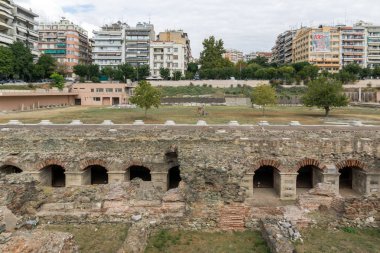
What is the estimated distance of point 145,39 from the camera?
9750 centimetres

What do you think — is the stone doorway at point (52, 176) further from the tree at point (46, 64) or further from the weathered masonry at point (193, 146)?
the tree at point (46, 64)

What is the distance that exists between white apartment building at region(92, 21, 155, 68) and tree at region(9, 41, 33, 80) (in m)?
31.9

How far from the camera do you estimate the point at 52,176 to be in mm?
20406

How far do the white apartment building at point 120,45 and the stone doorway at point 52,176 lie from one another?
260ft

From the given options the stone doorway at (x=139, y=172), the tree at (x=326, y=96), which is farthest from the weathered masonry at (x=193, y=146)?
the tree at (x=326, y=96)

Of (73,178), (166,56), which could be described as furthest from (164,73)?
(73,178)

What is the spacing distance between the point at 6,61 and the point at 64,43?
1691 inches

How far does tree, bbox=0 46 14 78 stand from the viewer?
187 ft

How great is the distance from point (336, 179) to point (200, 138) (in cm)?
760

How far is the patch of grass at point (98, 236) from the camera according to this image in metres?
9.85

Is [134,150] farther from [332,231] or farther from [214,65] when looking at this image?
[214,65]

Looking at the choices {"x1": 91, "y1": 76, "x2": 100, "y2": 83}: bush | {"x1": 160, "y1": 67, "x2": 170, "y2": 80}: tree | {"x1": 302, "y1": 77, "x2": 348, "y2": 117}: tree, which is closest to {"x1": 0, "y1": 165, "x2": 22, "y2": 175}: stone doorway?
{"x1": 302, "y1": 77, "x2": 348, "y2": 117}: tree

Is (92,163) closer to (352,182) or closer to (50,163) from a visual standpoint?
(50,163)

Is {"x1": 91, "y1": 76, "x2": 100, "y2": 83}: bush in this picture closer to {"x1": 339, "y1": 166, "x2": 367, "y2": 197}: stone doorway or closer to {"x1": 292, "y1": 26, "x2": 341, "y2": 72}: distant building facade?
{"x1": 292, "y1": 26, "x2": 341, "y2": 72}: distant building facade
